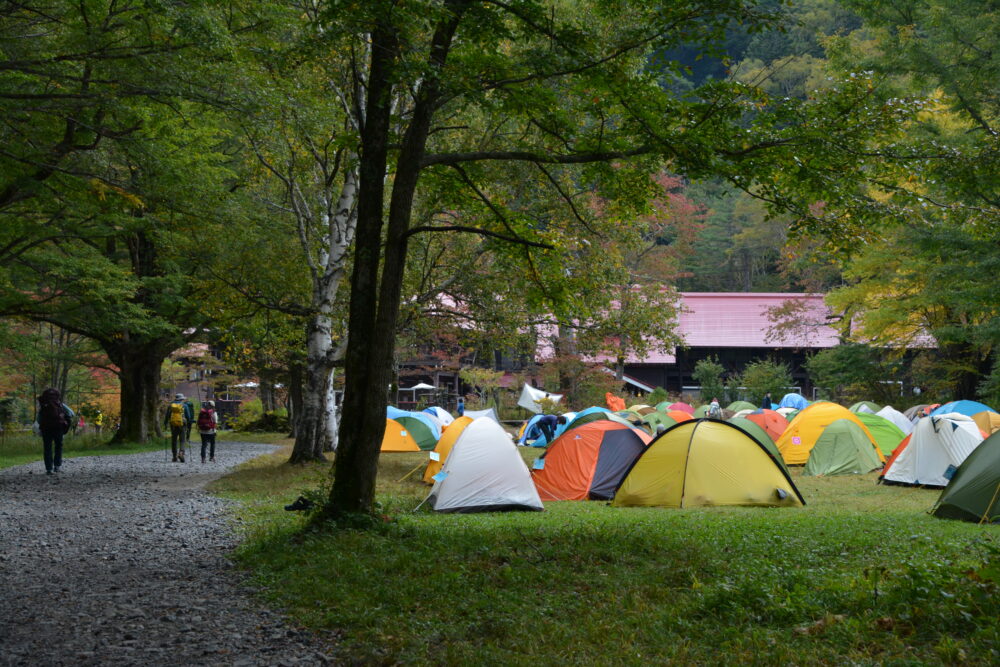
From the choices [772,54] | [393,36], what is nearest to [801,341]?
[772,54]

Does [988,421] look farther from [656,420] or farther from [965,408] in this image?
[656,420]

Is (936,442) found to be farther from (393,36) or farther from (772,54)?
(772,54)

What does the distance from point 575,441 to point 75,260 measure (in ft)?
34.1

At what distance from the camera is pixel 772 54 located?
42781 millimetres

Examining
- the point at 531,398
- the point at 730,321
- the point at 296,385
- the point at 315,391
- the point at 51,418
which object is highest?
the point at 730,321

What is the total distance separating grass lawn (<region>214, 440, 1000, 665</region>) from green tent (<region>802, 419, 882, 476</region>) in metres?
8.15

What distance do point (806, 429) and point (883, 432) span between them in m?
1.86

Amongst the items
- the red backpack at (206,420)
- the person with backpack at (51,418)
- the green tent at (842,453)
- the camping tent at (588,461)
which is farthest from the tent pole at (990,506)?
the red backpack at (206,420)

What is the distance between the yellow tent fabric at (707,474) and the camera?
41.6 feet

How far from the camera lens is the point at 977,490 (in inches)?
408

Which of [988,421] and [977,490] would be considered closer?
[977,490]

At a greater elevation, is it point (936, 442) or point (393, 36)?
point (393, 36)

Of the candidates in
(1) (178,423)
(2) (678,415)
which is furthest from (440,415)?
(1) (178,423)

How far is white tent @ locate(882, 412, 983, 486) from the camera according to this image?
570 inches
